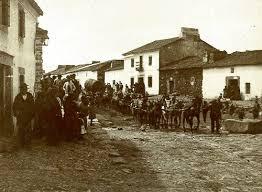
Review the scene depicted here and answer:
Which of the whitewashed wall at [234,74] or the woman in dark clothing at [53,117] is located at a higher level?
the whitewashed wall at [234,74]

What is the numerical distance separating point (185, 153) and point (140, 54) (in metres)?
41.0

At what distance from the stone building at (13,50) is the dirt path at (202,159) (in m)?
4.67

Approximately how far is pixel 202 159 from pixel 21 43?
8306mm

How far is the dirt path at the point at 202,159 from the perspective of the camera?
33.0ft

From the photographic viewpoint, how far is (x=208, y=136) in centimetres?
1980

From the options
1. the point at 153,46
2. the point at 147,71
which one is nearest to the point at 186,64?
the point at 147,71

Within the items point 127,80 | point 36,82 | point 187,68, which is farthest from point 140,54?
point 36,82

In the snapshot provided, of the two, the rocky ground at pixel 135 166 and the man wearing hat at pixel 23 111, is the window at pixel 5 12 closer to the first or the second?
the man wearing hat at pixel 23 111

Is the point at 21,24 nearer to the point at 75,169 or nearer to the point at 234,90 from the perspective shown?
the point at 75,169

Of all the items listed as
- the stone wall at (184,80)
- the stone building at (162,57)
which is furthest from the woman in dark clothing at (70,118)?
the stone building at (162,57)

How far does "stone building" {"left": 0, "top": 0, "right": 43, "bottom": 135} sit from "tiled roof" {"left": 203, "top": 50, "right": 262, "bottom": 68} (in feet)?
78.2

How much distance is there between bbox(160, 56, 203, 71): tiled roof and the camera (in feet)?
149

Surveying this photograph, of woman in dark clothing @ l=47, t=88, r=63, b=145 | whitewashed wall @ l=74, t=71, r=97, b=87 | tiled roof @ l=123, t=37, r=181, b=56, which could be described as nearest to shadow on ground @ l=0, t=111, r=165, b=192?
woman in dark clothing @ l=47, t=88, r=63, b=145

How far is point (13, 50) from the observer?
623 inches
